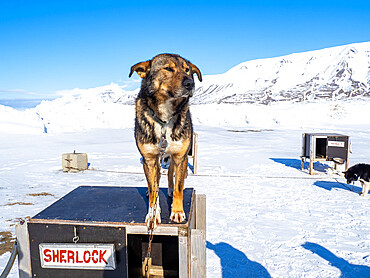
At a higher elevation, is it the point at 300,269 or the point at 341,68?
the point at 341,68

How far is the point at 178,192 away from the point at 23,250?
1.25m

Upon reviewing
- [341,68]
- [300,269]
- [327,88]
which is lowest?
[300,269]

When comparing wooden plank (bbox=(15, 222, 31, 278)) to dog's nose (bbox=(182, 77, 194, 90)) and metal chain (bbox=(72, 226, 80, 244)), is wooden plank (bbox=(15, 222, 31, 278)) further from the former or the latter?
dog's nose (bbox=(182, 77, 194, 90))

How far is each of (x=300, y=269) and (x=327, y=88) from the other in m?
128

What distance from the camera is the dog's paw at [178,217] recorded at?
2154 millimetres

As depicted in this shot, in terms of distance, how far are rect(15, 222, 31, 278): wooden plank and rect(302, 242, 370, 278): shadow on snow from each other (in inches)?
154

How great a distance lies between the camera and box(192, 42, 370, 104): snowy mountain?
116 m

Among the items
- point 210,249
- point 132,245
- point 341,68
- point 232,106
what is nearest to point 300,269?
point 210,249

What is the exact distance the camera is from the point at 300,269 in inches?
157

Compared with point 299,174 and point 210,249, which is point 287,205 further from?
point 299,174

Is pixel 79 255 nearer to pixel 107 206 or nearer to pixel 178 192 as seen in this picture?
pixel 107 206

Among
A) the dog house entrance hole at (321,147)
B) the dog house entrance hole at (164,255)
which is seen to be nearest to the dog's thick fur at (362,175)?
the dog house entrance hole at (321,147)

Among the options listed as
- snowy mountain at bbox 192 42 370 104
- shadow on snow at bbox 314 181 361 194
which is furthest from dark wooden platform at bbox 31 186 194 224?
snowy mountain at bbox 192 42 370 104

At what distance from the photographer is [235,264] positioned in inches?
162
